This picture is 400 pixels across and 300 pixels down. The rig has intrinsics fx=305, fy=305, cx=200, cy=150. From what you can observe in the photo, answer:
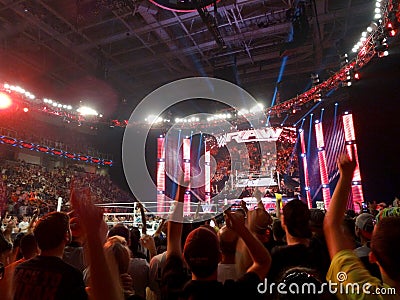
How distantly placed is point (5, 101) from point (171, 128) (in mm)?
7427

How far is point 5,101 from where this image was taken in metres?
13.1

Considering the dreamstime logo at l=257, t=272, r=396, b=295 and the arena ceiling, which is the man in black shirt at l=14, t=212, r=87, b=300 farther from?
the arena ceiling

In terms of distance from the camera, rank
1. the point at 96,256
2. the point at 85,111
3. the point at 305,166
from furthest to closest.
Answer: the point at 85,111 < the point at 305,166 < the point at 96,256

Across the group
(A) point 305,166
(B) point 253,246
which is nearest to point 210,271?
(B) point 253,246

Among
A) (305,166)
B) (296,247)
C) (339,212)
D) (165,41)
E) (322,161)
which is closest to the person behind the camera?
(339,212)

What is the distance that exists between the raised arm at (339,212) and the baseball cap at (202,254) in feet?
1.51

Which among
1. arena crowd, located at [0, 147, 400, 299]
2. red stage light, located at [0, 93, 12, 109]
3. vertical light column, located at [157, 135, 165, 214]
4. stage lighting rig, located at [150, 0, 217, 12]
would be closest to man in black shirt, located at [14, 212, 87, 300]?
arena crowd, located at [0, 147, 400, 299]

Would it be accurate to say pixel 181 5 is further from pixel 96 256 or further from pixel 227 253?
pixel 96 256

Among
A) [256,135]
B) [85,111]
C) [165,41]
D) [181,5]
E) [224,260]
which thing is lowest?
[224,260]

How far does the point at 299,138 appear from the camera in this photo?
44.4 feet

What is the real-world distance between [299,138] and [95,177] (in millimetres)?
12705

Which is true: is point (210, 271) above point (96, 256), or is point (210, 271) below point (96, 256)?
below

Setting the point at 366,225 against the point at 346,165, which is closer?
the point at 346,165

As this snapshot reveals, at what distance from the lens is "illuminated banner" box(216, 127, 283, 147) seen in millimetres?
14430
